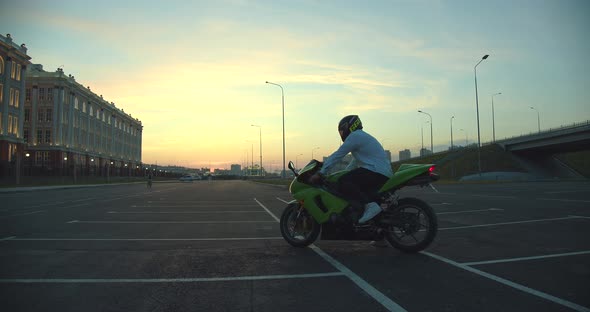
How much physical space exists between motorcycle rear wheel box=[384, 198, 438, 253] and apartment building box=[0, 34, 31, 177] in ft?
188

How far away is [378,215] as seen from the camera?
546cm

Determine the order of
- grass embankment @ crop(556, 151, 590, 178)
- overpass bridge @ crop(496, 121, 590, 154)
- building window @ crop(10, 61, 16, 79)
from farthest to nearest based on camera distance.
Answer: grass embankment @ crop(556, 151, 590, 178) < overpass bridge @ crop(496, 121, 590, 154) < building window @ crop(10, 61, 16, 79)

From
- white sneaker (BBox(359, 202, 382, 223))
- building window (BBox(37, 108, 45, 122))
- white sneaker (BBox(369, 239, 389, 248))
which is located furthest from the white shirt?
building window (BBox(37, 108, 45, 122))

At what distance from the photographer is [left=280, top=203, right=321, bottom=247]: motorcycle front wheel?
5.95 m

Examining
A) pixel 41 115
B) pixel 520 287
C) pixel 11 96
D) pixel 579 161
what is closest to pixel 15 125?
pixel 11 96

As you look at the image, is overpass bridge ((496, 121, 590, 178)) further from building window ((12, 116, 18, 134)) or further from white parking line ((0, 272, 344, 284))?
building window ((12, 116, 18, 134))

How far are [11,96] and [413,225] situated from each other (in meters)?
64.0

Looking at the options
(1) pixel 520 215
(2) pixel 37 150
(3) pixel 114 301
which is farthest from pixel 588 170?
(2) pixel 37 150

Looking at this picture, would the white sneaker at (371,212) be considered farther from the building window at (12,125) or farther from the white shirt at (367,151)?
the building window at (12,125)

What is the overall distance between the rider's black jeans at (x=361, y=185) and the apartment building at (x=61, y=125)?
58.0m

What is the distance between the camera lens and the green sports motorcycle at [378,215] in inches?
211

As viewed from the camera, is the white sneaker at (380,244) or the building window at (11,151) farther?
the building window at (11,151)

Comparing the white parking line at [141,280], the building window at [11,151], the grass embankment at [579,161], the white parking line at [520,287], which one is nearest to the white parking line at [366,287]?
the white parking line at [141,280]

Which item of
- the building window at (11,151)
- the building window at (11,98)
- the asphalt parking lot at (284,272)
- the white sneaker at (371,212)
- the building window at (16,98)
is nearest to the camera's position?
the asphalt parking lot at (284,272)
